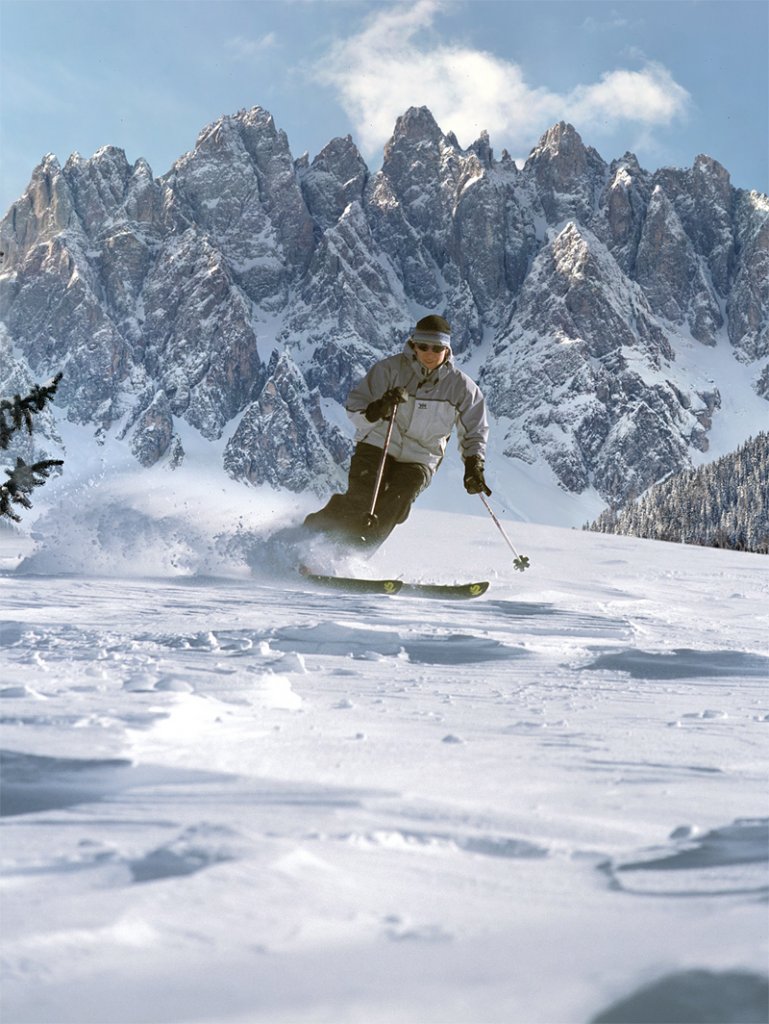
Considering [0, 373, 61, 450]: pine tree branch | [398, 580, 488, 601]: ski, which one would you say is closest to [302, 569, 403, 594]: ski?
[398, 580, 488, 601]: ski

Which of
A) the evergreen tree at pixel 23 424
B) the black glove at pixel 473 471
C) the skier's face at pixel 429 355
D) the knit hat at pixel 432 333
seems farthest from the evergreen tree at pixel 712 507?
the knit hat at pixel 432 333

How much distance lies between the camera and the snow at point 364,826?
5.08 feet

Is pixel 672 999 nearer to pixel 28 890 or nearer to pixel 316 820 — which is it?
pixel 316 820

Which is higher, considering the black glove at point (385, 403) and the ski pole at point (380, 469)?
the black glove at point (385, 403)

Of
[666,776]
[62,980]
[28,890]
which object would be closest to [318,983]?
[62,980]

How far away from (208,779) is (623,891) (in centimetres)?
114

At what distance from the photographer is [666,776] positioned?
2744 mm

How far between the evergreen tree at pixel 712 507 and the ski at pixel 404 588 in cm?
14181

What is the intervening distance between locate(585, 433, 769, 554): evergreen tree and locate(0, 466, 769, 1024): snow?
146436mm

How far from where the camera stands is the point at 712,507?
156125mm

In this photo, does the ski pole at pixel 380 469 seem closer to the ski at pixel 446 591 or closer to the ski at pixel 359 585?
the ski at pixel 359 585

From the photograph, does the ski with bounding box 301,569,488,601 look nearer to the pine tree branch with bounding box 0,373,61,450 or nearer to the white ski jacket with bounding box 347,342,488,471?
the white ski jacket with bounding box 347,342,488,471

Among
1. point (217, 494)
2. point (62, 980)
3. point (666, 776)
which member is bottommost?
point (62, 980)

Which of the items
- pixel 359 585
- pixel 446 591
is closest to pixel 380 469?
pixel 359 585
